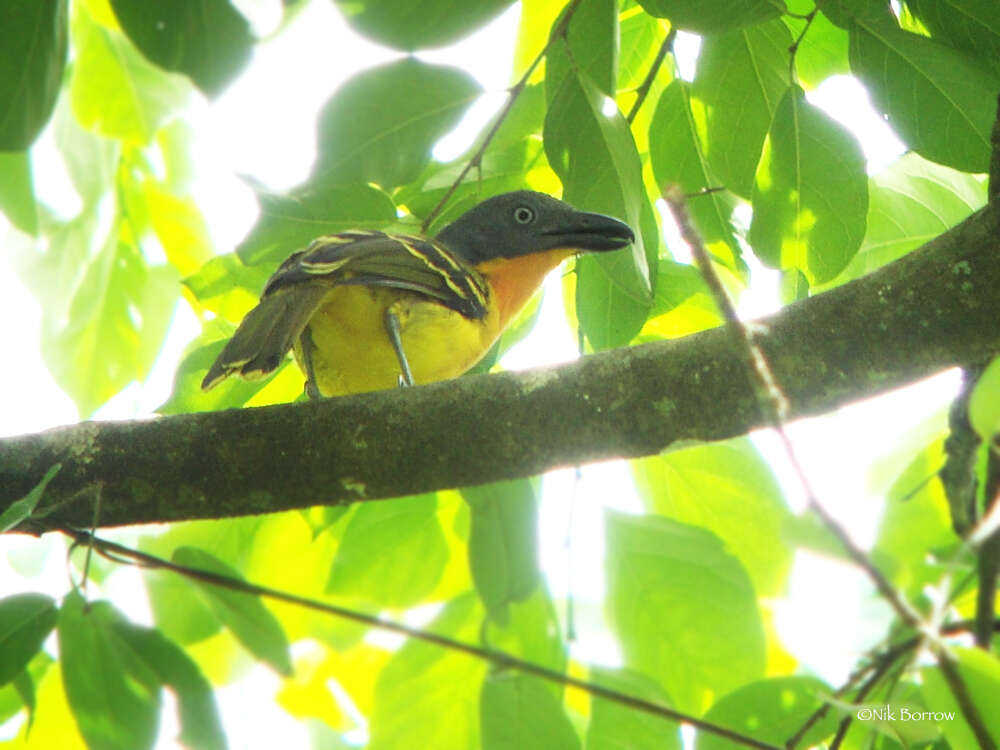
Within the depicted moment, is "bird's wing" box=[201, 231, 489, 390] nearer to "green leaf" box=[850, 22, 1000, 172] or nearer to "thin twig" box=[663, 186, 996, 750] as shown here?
"green leaf" box=[850, 22, 1000, 172]

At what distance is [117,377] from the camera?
423 centimetres

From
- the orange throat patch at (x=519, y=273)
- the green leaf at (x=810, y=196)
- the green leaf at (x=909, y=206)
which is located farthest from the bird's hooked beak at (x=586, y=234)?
the green leaf at (x=909, y=206)

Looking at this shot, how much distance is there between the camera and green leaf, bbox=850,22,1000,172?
2.76 metres

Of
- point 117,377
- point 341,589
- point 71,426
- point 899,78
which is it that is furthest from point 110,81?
point 899,78

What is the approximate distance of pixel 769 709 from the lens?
2773mm

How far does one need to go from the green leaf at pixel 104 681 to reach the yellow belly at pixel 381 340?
4.37 ft

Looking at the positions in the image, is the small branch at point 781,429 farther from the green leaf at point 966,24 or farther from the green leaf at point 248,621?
the green leaf at point 248,621

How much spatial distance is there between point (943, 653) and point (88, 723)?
2086 mm

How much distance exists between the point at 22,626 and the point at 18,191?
180cm

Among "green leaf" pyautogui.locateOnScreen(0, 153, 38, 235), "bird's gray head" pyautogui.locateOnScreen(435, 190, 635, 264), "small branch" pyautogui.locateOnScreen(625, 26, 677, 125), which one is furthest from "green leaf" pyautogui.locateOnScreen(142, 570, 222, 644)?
"small branch" pyautogui.locateOnScreen(625, 26, 677, 125)

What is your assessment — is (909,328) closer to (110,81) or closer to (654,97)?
(654,97)

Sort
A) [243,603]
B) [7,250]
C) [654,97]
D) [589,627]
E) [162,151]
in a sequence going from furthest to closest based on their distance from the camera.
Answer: [162,151] < [7,250] < [654,97] < [589,627] < [243,603]

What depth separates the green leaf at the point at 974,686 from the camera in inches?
64.8

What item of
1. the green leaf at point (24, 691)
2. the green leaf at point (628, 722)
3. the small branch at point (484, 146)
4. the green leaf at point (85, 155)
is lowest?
the green leaf at point (628, 722)
